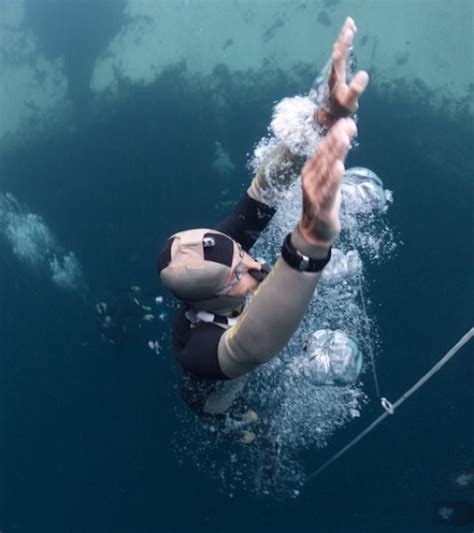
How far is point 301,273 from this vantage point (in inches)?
72.4

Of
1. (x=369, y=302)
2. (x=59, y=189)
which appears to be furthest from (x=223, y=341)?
(x=59, y=189)

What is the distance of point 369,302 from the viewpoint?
325 inches

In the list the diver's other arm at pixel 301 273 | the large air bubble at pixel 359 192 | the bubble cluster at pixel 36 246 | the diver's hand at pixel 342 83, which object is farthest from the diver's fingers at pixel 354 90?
the bubble cluster at pixel 36 246

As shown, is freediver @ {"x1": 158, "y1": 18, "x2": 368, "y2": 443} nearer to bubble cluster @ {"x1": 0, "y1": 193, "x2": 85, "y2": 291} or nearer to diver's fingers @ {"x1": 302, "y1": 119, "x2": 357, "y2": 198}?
diver's fingers @ {"x1": 302, "y1": 119, "x2": 357, "y2": 198}

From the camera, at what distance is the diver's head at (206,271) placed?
263 centimetres

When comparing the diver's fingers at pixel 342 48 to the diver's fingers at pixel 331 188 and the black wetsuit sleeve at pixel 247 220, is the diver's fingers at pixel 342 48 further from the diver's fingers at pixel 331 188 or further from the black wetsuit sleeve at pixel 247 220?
the black wetsuit sleeve at pixel 247 220

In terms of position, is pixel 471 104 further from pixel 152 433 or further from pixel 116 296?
pixel 152 433

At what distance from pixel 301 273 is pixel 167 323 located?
7.75 metres

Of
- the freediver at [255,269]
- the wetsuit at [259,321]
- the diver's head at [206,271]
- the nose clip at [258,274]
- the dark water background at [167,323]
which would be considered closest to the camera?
the freediver at [255,269]

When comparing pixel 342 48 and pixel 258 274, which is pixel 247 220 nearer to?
pixel 258 274

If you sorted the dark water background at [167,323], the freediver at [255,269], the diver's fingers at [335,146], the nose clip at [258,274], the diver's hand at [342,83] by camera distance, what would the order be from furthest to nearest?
the dark water background at [167,323]
the nose clip at [258,274]
the diver's hand at [342,83]
the freediver at [255,269]
the diver's fingers at [335,146]

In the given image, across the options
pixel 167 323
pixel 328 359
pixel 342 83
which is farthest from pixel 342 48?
pixel 167 323

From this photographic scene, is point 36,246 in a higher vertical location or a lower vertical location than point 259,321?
higher

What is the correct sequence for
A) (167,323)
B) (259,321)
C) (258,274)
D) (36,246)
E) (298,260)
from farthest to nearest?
(36,246)
(167,323)
(258,274)
(259,321)
(298,260)
